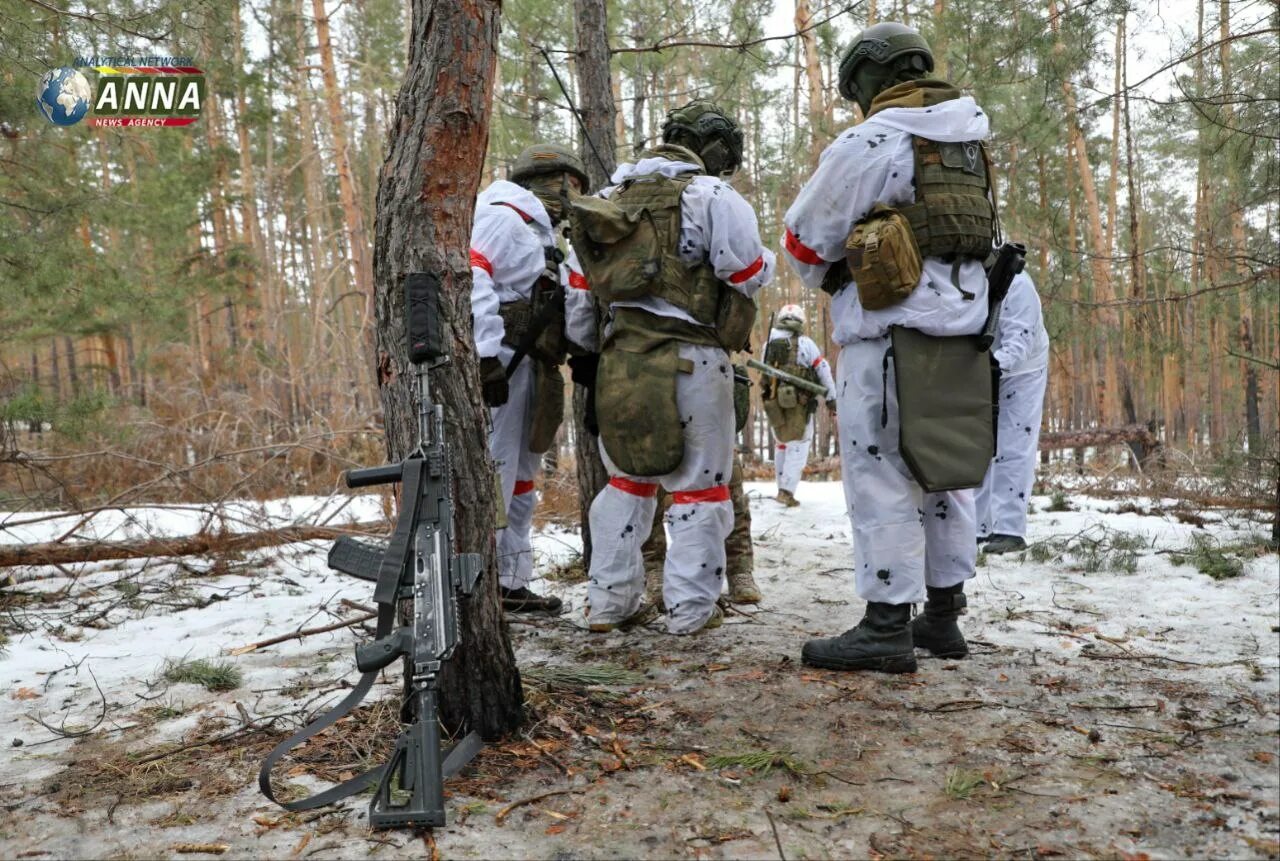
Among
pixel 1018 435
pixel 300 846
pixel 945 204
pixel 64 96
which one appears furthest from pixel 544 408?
pixel 64 96

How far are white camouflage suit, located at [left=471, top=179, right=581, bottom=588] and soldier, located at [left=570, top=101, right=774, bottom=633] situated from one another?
0.39 m

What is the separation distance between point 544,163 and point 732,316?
1.41 meters

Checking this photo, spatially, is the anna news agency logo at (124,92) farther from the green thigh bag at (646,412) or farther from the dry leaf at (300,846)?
Answer: the dry leaf at (300,846)

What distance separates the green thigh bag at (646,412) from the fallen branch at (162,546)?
8.48 ft

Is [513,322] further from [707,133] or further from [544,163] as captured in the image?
[707,133]

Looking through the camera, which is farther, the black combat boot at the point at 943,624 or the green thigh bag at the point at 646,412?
the green thigh bag at the point at 646,412

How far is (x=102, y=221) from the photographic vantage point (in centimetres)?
684

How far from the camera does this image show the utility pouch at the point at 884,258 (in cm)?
279

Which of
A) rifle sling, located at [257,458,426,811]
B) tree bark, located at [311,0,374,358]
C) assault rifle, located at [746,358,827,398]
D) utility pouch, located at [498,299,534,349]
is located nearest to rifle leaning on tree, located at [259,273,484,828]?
rifle sling, located at [257,458,426,811]

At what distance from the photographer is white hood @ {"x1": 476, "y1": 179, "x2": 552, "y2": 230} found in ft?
12.7

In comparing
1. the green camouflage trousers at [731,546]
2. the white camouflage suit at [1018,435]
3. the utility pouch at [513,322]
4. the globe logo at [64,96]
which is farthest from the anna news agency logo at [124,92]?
the white camouflage suit at [1018,435]

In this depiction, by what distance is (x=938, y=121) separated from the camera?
115 inches

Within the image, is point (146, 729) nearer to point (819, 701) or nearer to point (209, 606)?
point (209, 606)

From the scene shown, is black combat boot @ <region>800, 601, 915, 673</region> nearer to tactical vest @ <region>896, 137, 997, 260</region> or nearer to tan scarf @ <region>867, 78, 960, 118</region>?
tactical vest @ <region>896, 137, 997, 260</region>
